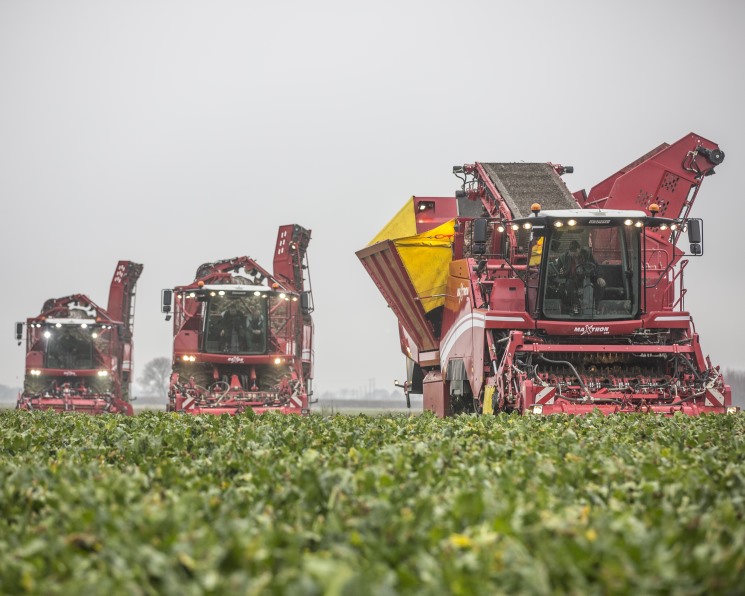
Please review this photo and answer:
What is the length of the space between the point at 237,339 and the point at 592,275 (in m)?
11.7

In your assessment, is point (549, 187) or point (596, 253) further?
point (549, 187)

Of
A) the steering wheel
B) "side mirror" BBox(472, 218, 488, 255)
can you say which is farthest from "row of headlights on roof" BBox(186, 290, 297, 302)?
"side mirror" BBox(472, 218, 488, 255)

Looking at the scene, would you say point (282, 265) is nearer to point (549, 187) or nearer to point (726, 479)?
point (549, 187)

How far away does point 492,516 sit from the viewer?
15.4 feet

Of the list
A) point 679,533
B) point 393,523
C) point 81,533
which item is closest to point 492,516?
point 393,523

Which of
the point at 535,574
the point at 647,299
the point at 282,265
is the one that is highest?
the point at 282,265

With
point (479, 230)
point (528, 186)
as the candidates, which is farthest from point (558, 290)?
point (528, 186)

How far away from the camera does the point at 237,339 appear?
86.3ft

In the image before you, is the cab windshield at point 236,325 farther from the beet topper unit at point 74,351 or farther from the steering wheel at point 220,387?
the beet topper unit at point 74,351

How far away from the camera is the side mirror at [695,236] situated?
16297mm

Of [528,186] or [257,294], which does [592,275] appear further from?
[257,294]

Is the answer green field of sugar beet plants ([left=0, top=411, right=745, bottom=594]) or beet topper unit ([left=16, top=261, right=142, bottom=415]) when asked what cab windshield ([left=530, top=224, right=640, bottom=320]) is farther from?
beet topper unit ([left=16, top=261, right=142, bottom=415])

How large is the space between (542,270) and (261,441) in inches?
362

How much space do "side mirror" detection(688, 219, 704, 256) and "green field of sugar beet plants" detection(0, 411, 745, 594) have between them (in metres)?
7.96
